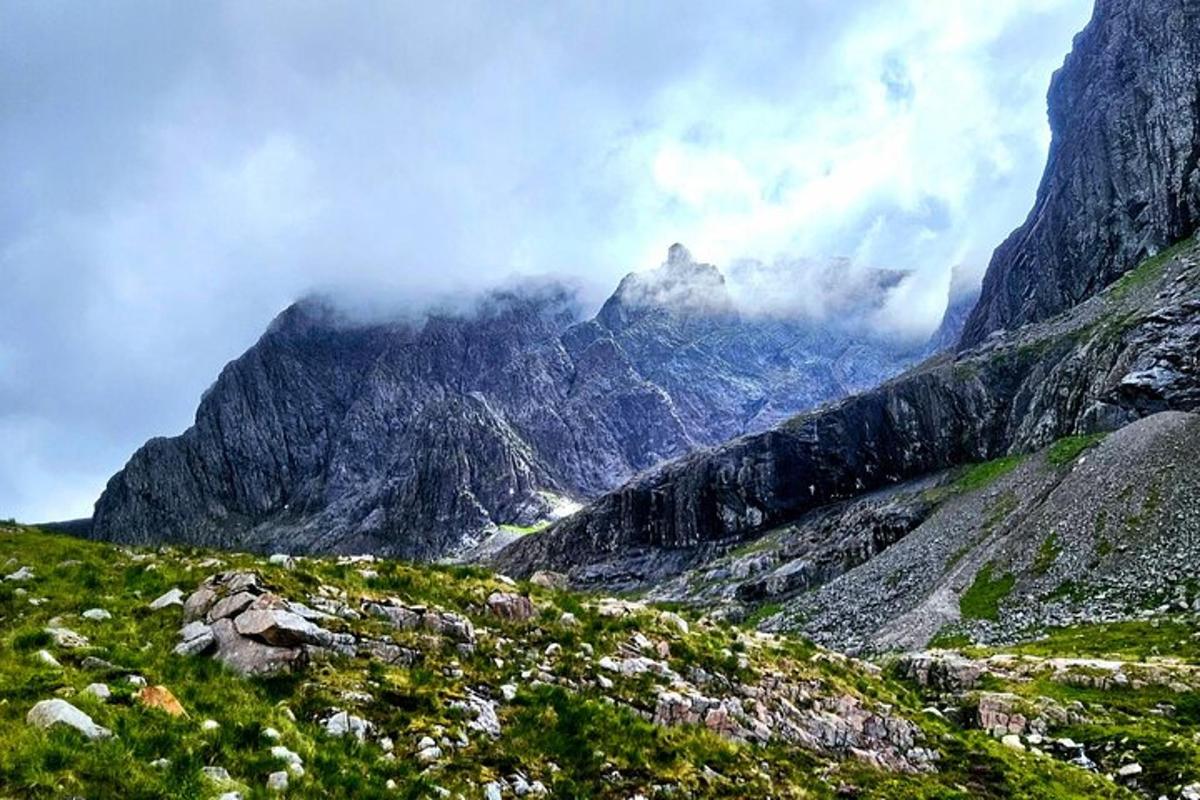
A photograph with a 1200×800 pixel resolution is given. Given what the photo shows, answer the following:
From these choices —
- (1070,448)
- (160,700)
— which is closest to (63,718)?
(160,700)

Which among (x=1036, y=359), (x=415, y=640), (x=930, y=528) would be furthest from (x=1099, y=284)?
(x=415, y=640)

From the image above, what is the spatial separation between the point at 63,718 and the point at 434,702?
20.9ft

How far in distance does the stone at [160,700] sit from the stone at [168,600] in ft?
17.7

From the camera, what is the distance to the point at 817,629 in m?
91.7

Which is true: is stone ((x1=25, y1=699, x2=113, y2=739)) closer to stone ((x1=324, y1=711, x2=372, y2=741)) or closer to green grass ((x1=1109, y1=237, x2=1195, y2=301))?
stone ((x1=324, y1=711, x2=372, y2=741))

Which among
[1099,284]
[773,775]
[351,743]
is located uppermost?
[1099,284]

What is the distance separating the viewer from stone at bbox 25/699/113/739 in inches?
428

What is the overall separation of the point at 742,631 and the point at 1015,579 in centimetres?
6011

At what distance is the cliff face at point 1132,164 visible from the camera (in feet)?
518

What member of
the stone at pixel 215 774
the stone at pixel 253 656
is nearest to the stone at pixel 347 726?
the stone at pixel 253 656

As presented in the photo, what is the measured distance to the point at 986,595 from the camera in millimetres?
73688

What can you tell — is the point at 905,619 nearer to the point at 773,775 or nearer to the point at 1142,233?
the point at 773,775

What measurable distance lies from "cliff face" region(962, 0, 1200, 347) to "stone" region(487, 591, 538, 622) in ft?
592

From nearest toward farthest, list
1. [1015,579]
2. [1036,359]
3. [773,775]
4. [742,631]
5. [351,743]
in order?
[351,743]
[773,775]
[742,631]
[1015,579]
[1036,359]
